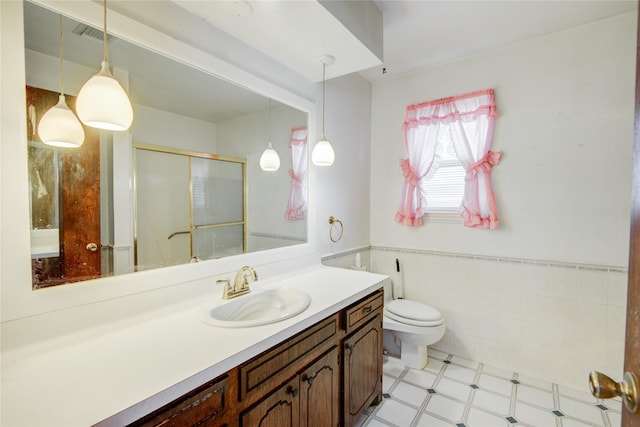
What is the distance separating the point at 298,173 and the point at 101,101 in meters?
1.32

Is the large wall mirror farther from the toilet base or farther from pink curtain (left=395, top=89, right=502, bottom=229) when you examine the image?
the toilet base

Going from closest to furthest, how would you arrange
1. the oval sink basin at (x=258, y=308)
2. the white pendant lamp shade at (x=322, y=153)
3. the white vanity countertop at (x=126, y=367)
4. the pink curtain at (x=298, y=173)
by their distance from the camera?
the white vanity countertop at (x=126, y=367) → the oval sink basin at (x=258, y=308) → the white pendant lamp shade at (x=322, y=153) → the pink curtain at (x=298, y=173)

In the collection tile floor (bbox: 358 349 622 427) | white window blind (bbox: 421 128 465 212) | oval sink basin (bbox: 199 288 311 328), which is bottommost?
tile floor (bbox: 358 349 622 427)

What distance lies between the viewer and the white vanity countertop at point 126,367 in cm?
68

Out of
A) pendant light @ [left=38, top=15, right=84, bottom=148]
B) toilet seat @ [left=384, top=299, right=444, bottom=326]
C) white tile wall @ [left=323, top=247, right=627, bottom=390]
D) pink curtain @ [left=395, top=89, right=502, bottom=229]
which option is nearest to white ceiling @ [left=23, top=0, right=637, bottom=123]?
pendant light @ [left=38, top=15, right=84, bottom=148]

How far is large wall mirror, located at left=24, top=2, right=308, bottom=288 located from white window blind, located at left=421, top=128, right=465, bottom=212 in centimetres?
140

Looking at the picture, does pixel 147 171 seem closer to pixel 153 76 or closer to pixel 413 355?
pixel 153 76

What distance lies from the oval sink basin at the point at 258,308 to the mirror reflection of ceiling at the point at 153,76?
96 cm

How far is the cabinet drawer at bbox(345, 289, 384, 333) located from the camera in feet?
4.95

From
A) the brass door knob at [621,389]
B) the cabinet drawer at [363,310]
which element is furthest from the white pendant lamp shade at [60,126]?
the brass door knob at [621,389]

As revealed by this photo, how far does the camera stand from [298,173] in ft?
6.88

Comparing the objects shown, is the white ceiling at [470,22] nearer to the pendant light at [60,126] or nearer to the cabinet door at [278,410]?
the pendant light at [60,126]

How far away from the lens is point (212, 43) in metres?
1.48

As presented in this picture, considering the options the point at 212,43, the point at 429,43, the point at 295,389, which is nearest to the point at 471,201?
the point at 429,43
